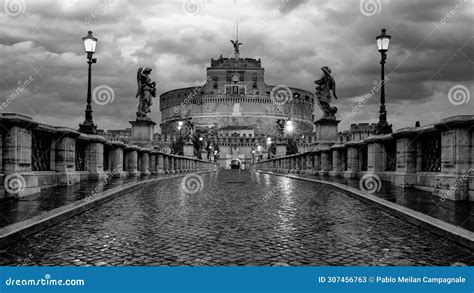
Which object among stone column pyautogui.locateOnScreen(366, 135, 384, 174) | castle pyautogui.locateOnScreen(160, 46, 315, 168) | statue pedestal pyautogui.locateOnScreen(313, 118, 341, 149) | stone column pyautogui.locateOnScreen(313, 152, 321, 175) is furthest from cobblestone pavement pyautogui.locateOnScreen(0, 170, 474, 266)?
castle pyautogui.locateOnScreen(160, 46, 315, 168)

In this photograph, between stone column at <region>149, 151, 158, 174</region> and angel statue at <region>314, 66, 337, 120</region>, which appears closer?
angel statue at <region>314, 66, 337, 120</region>

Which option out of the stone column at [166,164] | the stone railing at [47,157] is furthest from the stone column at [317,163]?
the stone column at [166,164]

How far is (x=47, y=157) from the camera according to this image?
11953 millimetres

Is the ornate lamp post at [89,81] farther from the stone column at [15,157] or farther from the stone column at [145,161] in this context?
the stone column at [15,157]

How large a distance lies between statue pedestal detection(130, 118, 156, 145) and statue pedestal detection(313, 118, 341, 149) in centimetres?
973

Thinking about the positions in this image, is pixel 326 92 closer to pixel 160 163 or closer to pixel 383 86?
pixel 383 86

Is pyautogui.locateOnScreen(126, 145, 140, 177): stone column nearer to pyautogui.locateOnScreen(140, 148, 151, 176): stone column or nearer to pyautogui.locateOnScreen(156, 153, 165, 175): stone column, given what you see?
pyautogui.locateOnScreen(140, 148, 151, 176): stone column

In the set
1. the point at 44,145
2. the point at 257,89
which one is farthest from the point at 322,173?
the point at 257,89

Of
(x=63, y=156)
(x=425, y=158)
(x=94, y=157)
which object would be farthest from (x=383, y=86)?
(x=63, y=156)

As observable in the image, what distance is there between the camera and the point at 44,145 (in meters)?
11.7

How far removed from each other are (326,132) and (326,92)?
2.03 metres

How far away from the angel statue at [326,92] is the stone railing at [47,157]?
32.9 ft

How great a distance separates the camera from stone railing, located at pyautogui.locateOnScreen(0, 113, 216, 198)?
8.72m

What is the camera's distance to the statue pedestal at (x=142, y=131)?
29.0m
